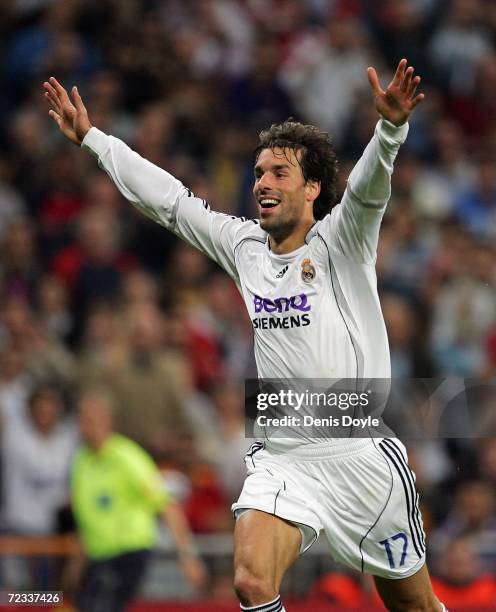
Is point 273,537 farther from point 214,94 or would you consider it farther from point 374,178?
point 214,94

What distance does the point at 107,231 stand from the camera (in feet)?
38.8

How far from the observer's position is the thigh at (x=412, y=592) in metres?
6.27

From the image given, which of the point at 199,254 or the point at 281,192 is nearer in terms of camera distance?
the point at 281,192

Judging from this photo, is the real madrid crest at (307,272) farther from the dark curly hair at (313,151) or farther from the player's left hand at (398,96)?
the player's left hand at (398,96)

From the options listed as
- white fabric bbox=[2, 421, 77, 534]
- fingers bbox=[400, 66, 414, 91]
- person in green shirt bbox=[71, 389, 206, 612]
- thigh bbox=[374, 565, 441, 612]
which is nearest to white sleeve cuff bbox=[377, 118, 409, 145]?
fingers bbox=[400, 66, 414, 91]

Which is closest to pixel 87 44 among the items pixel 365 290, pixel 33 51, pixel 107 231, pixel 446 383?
pixel 33 51

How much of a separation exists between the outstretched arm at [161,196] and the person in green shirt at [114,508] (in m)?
3.13

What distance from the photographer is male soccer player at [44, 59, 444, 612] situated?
6.02 metres

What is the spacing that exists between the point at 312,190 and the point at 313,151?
7.1 inches

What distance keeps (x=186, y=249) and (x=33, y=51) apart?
8.92 feet

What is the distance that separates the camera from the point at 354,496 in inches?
242

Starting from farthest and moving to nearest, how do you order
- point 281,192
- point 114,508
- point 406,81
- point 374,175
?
1. point 114,508
2. point 281,192
3. point 374,175
4. point 406,81

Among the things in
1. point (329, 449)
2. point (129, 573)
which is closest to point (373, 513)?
point (329, 449)

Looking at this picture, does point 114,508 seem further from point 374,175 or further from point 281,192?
point 374,175
